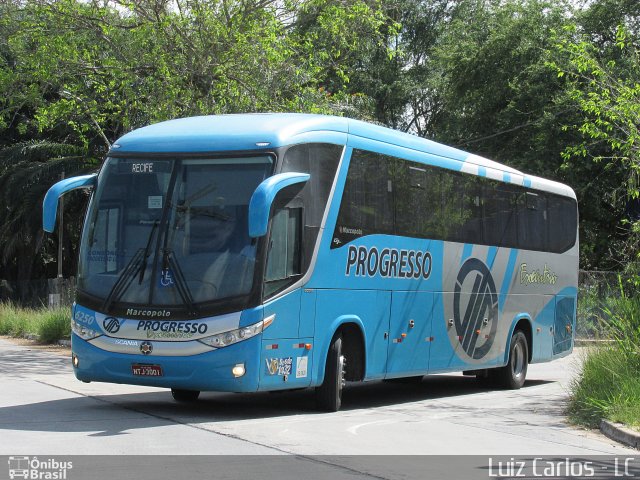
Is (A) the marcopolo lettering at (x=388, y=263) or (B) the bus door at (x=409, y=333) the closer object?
(A) the marcopolo lettering at (x=388, y=263)

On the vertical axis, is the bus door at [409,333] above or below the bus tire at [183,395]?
above

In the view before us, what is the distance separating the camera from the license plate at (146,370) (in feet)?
39.6

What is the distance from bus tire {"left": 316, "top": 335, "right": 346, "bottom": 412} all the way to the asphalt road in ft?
0.59

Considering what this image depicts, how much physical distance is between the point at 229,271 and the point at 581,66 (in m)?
7.82

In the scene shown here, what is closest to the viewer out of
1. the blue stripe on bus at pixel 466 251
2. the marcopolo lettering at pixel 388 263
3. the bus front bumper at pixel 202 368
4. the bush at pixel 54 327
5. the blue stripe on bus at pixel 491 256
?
the bus front bumper at pixel 202 368

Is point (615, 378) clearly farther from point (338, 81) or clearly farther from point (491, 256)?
point (338, 81)

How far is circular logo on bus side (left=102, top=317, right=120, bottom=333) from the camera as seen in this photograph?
12.3 metres

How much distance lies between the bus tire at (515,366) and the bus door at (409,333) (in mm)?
3392

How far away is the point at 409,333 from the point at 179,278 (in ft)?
14.7

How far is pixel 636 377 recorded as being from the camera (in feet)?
44.1

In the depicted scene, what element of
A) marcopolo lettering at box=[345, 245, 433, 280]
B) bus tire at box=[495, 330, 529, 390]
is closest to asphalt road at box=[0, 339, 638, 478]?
bus tire at box=[495, 330, 529, 390]

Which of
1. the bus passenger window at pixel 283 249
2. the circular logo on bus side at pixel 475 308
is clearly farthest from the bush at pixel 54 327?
the bus passenger window at pixel 283 249

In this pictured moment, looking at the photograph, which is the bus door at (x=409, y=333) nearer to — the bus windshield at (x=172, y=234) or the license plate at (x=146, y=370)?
the bus windshield at (x=172, y=234)

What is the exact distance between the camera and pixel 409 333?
50.6 feet
